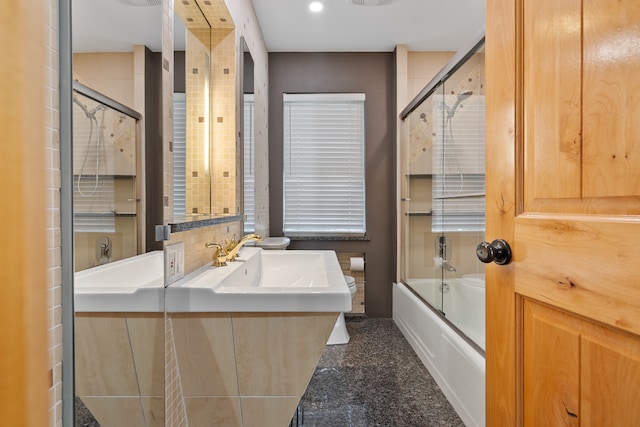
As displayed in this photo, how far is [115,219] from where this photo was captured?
2.62 ft

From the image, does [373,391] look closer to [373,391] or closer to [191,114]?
[373,391]

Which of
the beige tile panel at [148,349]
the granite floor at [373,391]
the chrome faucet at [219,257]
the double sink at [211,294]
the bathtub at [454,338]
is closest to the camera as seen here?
the double sink at [211,294]

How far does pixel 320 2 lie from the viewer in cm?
240

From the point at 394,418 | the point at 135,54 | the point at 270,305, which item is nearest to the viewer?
the point at 135,54

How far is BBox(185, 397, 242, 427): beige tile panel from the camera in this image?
1.14 m

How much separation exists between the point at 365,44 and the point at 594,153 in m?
2.75

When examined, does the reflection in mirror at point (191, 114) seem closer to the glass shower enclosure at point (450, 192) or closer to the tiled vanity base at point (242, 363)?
the tiled vanity base at point (242, 363)

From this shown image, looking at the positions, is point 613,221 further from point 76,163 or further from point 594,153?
point 76,163

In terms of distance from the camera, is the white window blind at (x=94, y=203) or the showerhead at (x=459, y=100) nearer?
the white window blind at (x=94, y=203)

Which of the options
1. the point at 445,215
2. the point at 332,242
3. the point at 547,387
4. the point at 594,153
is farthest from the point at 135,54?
the point at 332,242

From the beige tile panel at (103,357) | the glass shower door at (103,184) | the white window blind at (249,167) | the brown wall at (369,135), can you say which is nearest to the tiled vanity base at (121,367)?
the beige tile panel at (103,357)

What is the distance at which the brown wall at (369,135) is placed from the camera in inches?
123

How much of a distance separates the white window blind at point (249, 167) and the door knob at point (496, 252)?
157cm

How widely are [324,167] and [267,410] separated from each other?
231cm
